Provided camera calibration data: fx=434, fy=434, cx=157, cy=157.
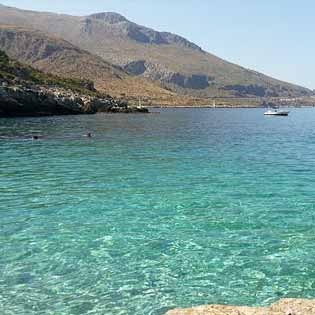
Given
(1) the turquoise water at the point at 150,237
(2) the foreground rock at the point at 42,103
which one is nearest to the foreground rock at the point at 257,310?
(1) the turquoise water at the point at 150,237

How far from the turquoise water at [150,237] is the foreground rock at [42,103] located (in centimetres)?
7950

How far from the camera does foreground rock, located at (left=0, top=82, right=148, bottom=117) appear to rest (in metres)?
114

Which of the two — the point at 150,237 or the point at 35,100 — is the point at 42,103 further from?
the point at 150,237

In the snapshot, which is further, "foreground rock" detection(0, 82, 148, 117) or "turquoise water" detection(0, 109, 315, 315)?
"foreground rock" detection(0, 82, 148, 117)

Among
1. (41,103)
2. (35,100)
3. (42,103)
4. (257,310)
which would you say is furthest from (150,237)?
Result: (42,103)

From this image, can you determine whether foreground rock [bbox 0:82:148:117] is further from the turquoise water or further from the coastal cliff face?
the turquoise water

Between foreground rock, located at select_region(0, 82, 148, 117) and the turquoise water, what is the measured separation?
261ft

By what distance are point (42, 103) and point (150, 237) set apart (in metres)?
117

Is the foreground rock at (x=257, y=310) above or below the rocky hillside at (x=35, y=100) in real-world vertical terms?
below

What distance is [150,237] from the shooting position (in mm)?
20312

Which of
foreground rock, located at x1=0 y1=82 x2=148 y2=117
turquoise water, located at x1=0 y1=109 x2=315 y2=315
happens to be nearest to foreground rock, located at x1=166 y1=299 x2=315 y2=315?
turquoise water, located at x1=0 y1=109 x2=315 y2=315

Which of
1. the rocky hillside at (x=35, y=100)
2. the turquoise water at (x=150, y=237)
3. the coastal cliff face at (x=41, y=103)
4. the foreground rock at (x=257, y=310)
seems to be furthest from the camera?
the rocky hillside at (x=35, y=100)

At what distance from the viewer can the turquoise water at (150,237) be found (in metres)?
14.7

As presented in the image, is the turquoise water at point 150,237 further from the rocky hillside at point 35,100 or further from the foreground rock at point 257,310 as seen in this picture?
the rocky hillside at point 35,100
